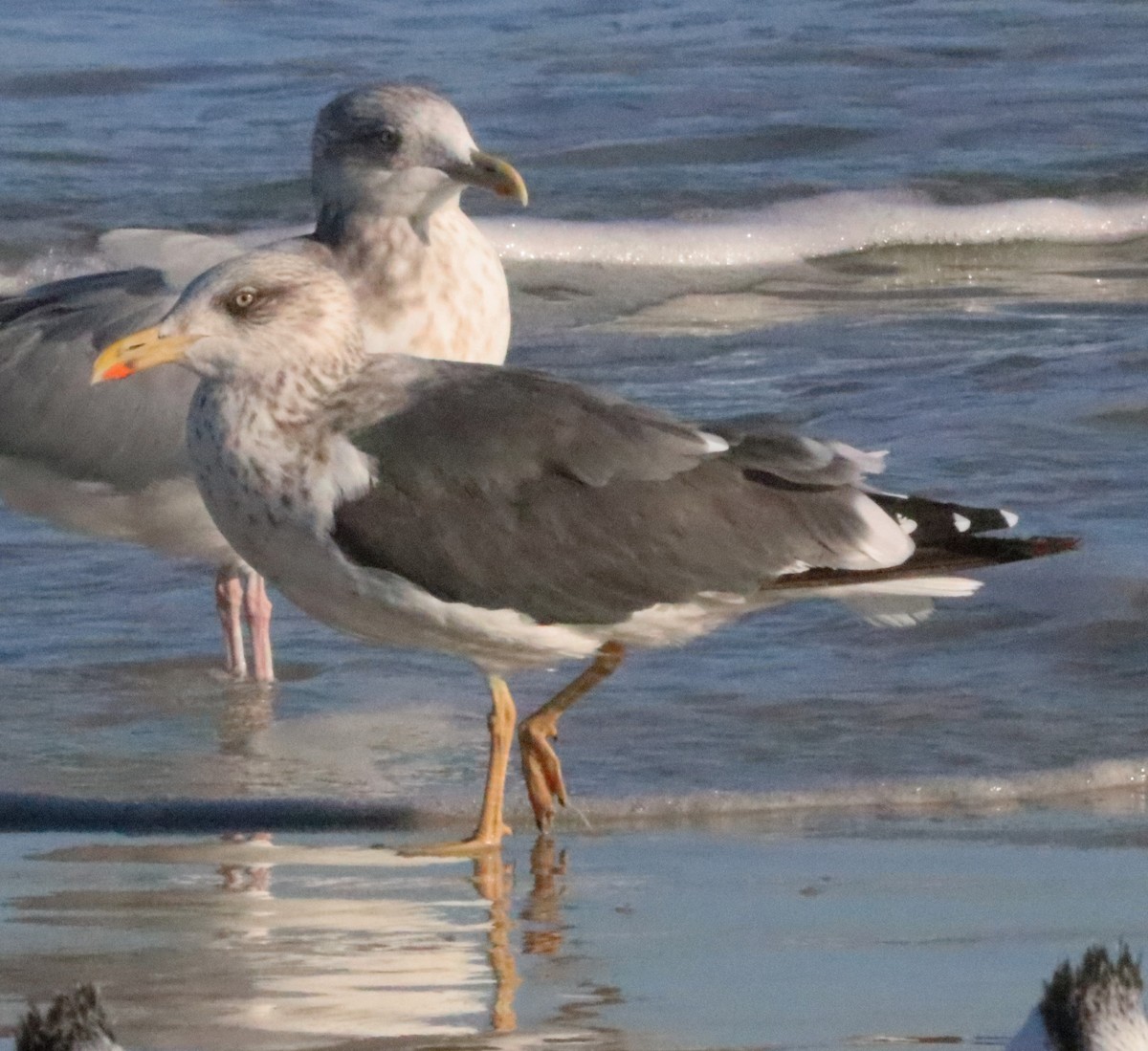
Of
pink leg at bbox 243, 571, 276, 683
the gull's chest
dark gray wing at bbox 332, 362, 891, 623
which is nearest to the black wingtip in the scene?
dark gray wing at bbox 332, 362, 891, 623

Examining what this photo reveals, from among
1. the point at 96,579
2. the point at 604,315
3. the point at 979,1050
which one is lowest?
the point at 979,1050

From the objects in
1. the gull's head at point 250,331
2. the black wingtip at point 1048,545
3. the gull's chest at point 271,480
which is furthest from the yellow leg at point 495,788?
the black wingtip at point 1048,545

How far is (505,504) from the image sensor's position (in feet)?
16.9

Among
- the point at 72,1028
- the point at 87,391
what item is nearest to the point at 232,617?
the point at 87,391

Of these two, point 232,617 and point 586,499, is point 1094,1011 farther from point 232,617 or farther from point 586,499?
point 232,617

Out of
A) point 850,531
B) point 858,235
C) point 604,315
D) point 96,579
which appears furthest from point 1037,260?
point 850,531

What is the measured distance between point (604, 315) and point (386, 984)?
6.81m

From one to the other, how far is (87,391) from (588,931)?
9.95 feet

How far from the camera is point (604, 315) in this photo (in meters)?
10.7

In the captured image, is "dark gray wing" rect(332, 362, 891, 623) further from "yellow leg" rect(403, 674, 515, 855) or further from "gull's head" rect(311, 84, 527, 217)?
"gull's head" rect(311, 84, 527, 217)

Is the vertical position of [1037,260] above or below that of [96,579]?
above

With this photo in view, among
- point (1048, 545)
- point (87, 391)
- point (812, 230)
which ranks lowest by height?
point (1048, 545)

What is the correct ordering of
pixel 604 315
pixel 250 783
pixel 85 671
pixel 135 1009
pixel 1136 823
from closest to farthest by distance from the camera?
pixel 135 1009 → pixel 1136 823 → pixel 250 783 → pixel 85 671 → pixel 604 315

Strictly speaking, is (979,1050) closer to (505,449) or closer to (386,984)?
(386,984)
